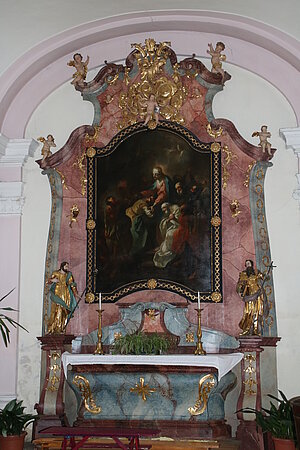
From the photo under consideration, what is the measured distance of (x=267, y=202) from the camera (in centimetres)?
1081

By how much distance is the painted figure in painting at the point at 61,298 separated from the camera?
34.1 feet

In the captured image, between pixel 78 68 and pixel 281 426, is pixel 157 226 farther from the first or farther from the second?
pixel 281 426

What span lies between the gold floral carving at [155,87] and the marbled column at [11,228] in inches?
64.1

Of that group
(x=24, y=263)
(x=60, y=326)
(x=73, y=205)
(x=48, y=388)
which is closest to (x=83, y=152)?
(x=73, y=205)

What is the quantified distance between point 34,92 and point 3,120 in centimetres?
64

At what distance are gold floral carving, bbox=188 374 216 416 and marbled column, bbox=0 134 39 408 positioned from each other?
8.91ft

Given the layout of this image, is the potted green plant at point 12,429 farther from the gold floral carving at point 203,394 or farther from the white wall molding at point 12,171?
the white wall molding at point 12,171

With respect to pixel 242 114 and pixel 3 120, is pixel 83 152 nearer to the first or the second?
pixel 3 120

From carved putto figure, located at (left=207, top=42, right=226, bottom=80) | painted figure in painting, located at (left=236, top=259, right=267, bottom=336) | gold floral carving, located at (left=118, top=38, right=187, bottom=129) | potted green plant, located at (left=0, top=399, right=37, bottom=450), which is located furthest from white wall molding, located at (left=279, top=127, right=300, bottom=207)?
potted green plant, located at (left=0, top=399, right=37, bottom=450)

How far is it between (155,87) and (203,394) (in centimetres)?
440

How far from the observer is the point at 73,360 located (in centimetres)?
971

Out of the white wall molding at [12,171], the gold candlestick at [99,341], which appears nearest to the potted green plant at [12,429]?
the gold candlestick at [99,341]

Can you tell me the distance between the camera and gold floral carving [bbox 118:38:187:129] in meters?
11.1

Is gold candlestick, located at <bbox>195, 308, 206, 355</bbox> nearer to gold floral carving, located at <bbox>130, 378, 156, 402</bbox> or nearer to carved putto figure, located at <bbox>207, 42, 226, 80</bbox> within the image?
gold floral carving, located at <bbox>130, 378, 156, 402</bbox>
